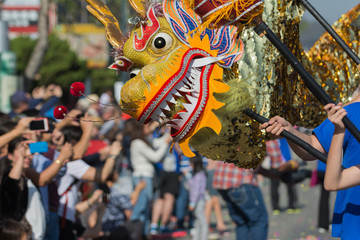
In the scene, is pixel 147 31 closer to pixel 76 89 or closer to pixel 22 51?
pixel 76 89

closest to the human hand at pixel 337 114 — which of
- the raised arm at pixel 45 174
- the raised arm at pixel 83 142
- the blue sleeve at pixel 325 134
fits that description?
the blue sleeve at pixel 325 134

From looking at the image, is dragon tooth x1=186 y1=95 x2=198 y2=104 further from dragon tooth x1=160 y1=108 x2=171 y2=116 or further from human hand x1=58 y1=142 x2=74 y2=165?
human hand x1=58 y1=142 x2=74 y2=165

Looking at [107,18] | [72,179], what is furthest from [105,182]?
[107,18]

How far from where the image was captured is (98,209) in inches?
248

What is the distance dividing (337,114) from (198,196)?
17.9 ft

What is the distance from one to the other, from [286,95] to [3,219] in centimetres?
212

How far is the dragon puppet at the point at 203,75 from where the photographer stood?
2.90 m

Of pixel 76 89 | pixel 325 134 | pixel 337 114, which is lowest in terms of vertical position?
pixel 325 134

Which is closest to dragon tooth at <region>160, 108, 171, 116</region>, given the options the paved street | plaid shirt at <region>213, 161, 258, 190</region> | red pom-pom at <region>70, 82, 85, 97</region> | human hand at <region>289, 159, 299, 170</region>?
red pom-pom at <region>70, 82, 85, 97</region>

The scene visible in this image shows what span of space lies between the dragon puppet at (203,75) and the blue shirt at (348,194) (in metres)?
0.35

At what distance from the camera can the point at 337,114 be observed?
2.67m

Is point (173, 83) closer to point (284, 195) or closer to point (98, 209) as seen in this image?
point (98, 209)

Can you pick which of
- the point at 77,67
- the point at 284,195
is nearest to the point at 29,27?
the point at 77,67

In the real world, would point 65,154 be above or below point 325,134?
below
